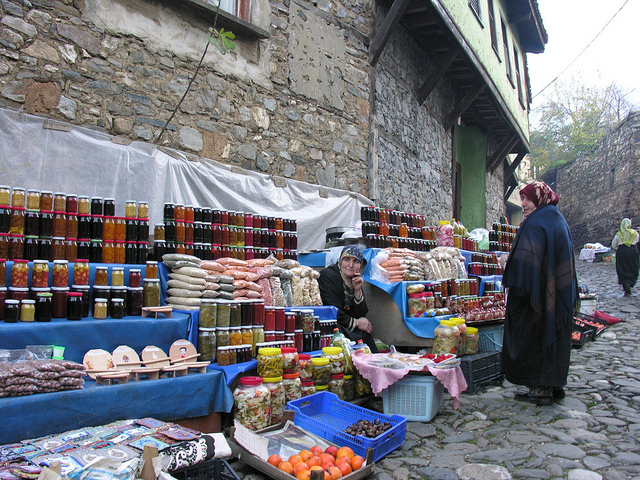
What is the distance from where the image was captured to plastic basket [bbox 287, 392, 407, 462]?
9.73 ft

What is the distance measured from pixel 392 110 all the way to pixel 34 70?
6.08 meters

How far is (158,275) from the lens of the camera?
3.82m

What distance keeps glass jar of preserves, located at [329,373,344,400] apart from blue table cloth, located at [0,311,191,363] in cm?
122

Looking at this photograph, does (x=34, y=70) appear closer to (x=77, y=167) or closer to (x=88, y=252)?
(x=77, y=167)

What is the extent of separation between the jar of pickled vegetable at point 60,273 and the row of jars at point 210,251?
925 mm

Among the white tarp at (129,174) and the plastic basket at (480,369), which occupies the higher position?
the white tarp at (129,174)

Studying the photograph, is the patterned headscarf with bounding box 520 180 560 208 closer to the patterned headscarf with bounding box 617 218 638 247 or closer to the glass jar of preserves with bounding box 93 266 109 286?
the glass jar of preserves with bounding box 93 266 109 286

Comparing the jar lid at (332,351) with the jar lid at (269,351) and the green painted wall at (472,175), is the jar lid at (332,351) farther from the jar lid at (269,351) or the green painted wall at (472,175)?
the green painted wall at (472,175)

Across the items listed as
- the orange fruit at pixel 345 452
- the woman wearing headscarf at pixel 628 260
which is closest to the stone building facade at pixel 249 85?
the orange fruit at pixel 345 452

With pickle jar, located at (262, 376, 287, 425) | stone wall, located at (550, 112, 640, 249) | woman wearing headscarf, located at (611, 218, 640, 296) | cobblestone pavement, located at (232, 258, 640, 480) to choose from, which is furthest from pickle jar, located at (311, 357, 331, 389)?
stone wall, located at (550, 112, 640, 249)

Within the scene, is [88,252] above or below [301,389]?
above

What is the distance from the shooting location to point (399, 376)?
371 cm

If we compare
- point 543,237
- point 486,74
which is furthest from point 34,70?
point 486,74

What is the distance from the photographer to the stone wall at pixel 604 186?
1708 cm
